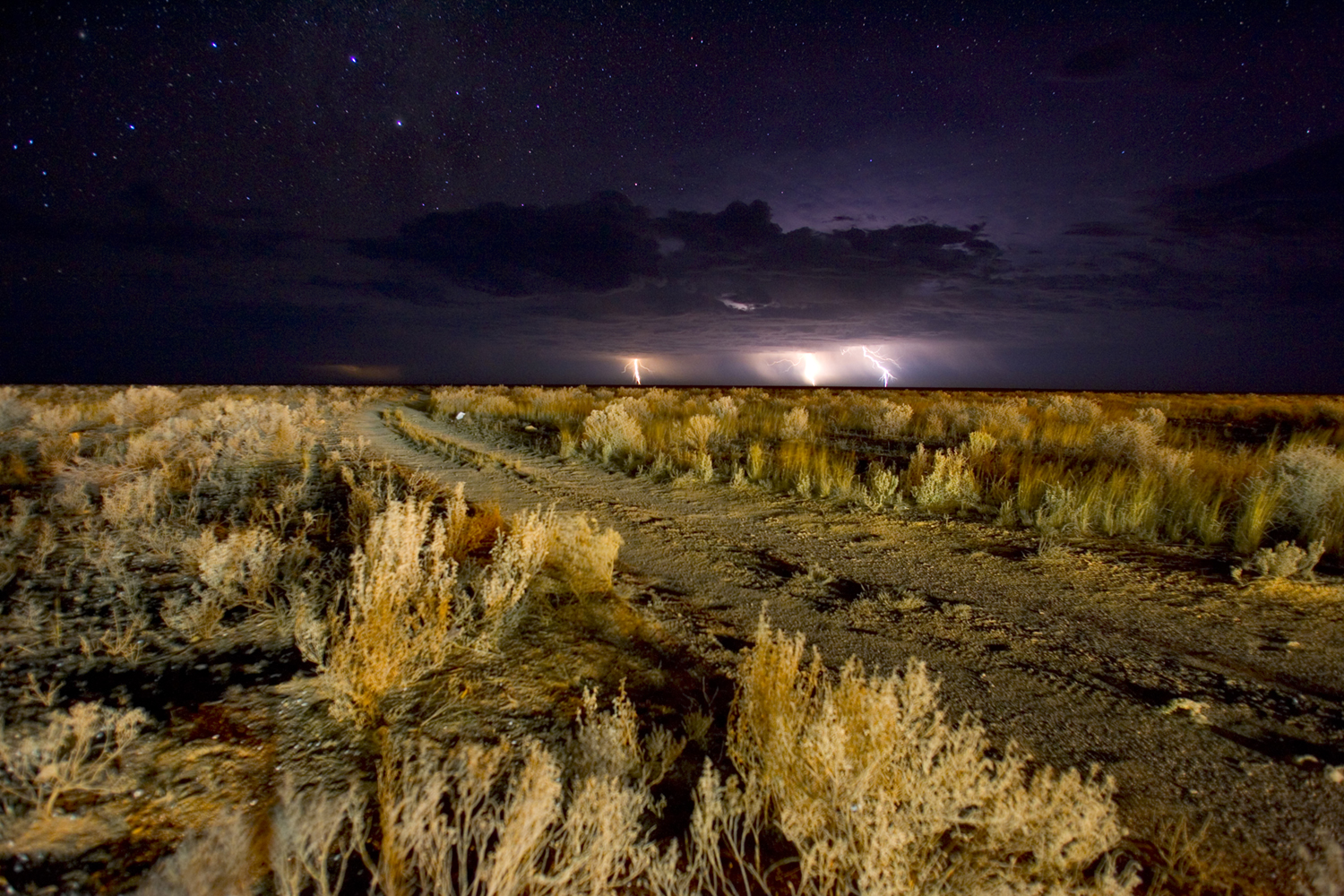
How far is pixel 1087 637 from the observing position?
4199mm

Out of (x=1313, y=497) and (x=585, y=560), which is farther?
(x=1313, y=497)

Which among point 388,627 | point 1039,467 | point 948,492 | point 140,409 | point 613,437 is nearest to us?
point 388,627

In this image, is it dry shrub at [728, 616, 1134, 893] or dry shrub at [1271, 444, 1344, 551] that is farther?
dry shrub at [1271, 444, 1344, 551]

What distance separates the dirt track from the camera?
2.66m

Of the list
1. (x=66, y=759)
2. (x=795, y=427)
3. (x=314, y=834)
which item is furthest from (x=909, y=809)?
(x=795, y=427)

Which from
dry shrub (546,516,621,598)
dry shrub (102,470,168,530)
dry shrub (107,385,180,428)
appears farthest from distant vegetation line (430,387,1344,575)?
dry shrub (107,385,180,428)

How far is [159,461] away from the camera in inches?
327

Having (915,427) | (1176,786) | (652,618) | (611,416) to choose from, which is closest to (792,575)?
(652,618)

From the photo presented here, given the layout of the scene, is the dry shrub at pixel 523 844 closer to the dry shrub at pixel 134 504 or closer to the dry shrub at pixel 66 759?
the dry shrub at pixel 66 759

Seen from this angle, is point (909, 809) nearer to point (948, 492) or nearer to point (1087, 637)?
point (1087, 637)

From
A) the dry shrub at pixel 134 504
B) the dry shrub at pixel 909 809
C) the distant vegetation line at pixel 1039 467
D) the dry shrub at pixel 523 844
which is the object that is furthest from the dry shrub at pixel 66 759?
the distant vegetation line at pixel 1039 467

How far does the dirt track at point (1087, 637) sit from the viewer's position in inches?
105

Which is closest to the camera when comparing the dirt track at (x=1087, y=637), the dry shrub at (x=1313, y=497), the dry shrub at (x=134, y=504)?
the dirt track at (x=1087, y=637)

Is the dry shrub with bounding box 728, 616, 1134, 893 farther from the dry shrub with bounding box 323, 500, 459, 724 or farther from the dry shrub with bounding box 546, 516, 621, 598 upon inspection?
the dry shrub with bounding box 546, 516, 621, 598
